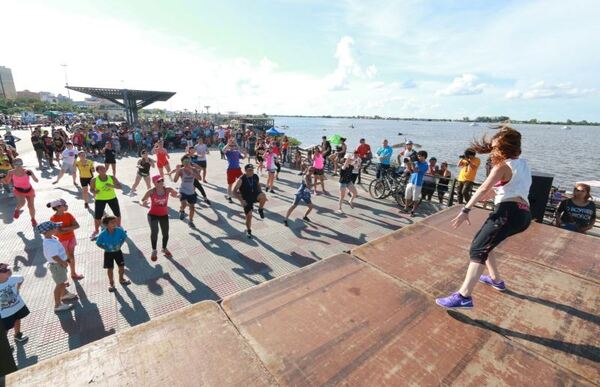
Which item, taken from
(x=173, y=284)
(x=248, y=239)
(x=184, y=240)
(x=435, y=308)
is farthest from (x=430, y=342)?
(x=184, y=240)

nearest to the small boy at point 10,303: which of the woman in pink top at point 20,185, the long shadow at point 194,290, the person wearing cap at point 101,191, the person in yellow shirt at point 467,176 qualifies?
the long shadow at point 194,290

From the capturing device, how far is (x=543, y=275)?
3.17 m

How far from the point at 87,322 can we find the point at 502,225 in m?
5.11

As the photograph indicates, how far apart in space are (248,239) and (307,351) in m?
4.50

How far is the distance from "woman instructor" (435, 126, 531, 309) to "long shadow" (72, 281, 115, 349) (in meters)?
4.11

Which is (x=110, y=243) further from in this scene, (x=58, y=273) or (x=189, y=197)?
(x=189, y=197)

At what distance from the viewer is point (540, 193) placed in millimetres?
5762

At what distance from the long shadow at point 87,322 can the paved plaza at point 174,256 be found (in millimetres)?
13

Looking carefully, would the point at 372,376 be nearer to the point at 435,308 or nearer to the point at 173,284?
the point at 435,308

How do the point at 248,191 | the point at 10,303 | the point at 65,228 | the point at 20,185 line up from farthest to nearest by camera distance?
the point at 20,185 → the point at 248,191 → the point at 65,228 → the point at 10,303

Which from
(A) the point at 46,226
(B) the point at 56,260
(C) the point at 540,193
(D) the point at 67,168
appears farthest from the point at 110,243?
(C) the point at 540,193

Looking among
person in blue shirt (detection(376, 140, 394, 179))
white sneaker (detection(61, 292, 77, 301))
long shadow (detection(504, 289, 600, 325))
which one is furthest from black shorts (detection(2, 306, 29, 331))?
person in blue shirt (detection(376, 140, 394, 179))

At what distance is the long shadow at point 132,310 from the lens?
12.5 feet

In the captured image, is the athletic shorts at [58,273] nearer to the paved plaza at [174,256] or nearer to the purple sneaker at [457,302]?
the paved plaza at [174,256]
